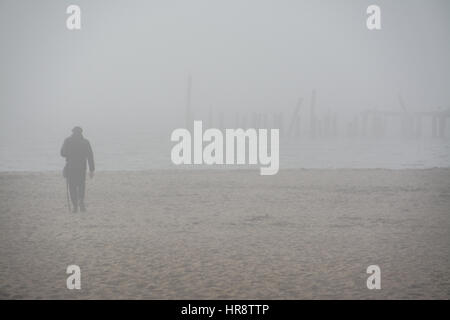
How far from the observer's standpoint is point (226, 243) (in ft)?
24.0

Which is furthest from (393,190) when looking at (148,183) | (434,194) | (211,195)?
(148,183)

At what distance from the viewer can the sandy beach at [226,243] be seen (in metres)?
5.07

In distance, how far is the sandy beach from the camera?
5074mm

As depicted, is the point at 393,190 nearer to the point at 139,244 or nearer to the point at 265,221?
the point at 265,221
